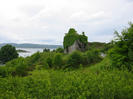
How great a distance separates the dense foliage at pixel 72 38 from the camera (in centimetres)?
2899

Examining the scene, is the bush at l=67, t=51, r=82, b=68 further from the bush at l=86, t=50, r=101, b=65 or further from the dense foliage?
the dense foliage

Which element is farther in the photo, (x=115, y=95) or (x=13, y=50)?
(x=13, y=50)

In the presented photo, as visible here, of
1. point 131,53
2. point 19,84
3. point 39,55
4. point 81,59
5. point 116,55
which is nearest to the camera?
point 19,84

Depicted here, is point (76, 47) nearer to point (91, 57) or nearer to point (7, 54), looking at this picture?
point (91, 57)

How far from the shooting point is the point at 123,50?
10.9 metres

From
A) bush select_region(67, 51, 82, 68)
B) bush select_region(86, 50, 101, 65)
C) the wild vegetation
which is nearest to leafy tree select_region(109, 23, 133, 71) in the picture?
the wild vegetation

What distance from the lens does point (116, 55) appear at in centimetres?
1096

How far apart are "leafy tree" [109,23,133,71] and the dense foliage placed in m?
17.8

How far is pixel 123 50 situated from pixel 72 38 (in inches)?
740

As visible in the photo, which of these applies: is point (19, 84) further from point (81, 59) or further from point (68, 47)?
point (68, 47)

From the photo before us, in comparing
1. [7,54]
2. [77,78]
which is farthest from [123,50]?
[7,54]

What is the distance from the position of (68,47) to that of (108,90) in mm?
27644

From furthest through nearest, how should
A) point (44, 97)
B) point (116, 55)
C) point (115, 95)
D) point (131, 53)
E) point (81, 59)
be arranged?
point (81, 59) → point (116, 55) → point (131, 53) → point (115, 95) → point (44, 97)

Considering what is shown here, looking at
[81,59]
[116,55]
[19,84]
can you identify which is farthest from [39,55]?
[19,84]
